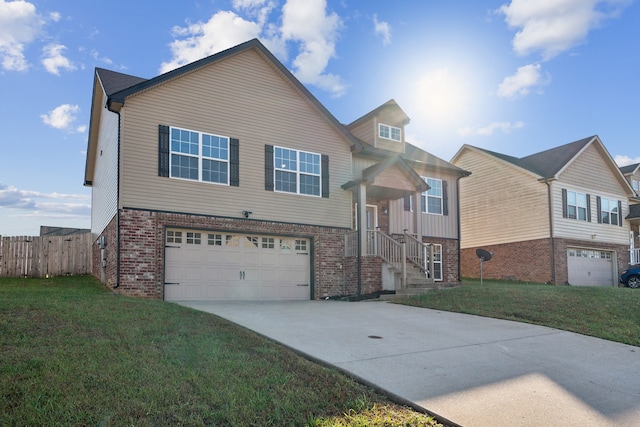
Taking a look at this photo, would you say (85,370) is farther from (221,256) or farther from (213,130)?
(213,130)

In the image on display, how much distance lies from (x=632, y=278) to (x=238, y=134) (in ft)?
65.5

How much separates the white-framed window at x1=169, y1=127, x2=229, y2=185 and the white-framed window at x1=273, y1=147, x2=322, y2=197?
172 cm

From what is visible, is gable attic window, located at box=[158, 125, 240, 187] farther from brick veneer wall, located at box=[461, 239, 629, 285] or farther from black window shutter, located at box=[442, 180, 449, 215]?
brick veneer wall, located at box=[461, 239, 629, 285]

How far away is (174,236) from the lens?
1327 cm

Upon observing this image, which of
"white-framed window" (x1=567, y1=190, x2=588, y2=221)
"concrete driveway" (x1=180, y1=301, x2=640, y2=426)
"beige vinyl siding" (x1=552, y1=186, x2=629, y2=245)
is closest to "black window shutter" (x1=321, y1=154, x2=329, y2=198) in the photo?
"concrete driveway" (x1=180, y1=301, x2=640, y2=426)

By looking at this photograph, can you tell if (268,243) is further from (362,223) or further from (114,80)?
(114,80)

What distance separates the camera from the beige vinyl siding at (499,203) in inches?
923

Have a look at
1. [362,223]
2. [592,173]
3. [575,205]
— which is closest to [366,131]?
[362,223]

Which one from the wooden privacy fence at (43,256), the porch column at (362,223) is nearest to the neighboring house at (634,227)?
the porch column at (362,223)

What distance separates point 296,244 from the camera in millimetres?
15484

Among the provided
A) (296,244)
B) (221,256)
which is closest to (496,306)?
(296,244)

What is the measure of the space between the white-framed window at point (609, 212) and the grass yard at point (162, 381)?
24.0m

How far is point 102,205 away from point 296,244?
6.78 meters

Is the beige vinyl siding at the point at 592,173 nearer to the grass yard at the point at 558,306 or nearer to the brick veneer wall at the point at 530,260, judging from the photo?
the brick veneer wall at the point at 530,260
